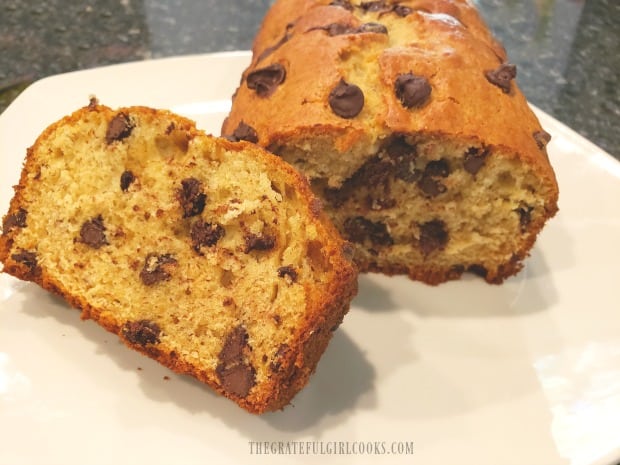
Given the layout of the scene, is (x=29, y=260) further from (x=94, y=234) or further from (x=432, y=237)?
(x=432, y=237)

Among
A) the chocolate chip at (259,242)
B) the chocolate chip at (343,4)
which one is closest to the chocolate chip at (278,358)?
the chocolate chip at (259,242)

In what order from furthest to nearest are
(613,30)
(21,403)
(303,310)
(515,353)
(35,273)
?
(613,30), (515,353), (35,273), (21,403), (303,310)

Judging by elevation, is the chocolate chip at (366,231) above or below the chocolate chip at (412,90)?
below

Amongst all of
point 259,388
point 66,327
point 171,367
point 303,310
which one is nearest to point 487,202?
point 303,310

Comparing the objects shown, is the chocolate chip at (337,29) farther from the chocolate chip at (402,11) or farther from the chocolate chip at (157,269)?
the chocolate chip at (157,269)

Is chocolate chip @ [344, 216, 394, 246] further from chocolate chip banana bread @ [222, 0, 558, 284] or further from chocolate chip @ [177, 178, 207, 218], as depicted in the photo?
chocolate chip @ [177, 178, 207, 218]

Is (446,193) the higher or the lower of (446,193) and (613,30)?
the higher

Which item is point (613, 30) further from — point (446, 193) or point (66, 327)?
point (66, 327)

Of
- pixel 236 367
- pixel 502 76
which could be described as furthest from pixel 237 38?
pixel 236 367
